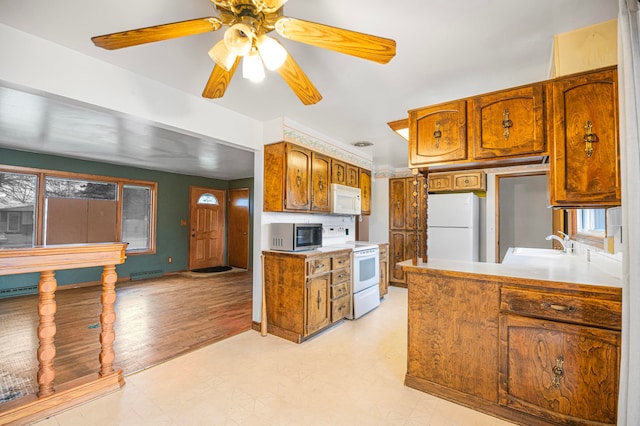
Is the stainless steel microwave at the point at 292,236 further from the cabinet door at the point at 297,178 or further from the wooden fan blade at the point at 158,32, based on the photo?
the wooden fan blade at the point at 158,32

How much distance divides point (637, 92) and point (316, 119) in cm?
248

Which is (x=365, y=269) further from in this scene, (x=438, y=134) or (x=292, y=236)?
(x=438, y=134)

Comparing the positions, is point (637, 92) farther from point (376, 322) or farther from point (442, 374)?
point (376, 322)

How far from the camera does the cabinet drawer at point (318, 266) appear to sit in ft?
9.45

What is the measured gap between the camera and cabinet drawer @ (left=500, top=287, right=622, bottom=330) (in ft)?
4.80

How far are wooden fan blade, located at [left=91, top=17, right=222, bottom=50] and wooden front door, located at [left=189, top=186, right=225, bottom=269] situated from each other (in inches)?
216

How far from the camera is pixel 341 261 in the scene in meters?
3.34

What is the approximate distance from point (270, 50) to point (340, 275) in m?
2.50

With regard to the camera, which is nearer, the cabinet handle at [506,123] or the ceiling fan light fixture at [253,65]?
the ceiling fan light fixture at [253,65]

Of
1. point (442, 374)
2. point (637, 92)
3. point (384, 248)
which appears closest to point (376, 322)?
point (384, 248)

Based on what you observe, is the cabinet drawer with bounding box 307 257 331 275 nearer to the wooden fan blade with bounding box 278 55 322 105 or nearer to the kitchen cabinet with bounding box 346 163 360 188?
the kitchen cabinet with bounding box 346 163 360 188

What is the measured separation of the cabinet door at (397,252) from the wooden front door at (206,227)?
4.07 m

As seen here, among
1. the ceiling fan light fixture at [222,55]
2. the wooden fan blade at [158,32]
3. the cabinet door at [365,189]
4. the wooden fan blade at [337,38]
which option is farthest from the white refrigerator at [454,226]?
the wooden fan blade at [158,32]

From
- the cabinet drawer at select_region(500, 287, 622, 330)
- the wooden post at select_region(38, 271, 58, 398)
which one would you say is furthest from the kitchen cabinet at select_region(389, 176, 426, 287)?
the wooden post at select_region(38, 271, 58, 398)
